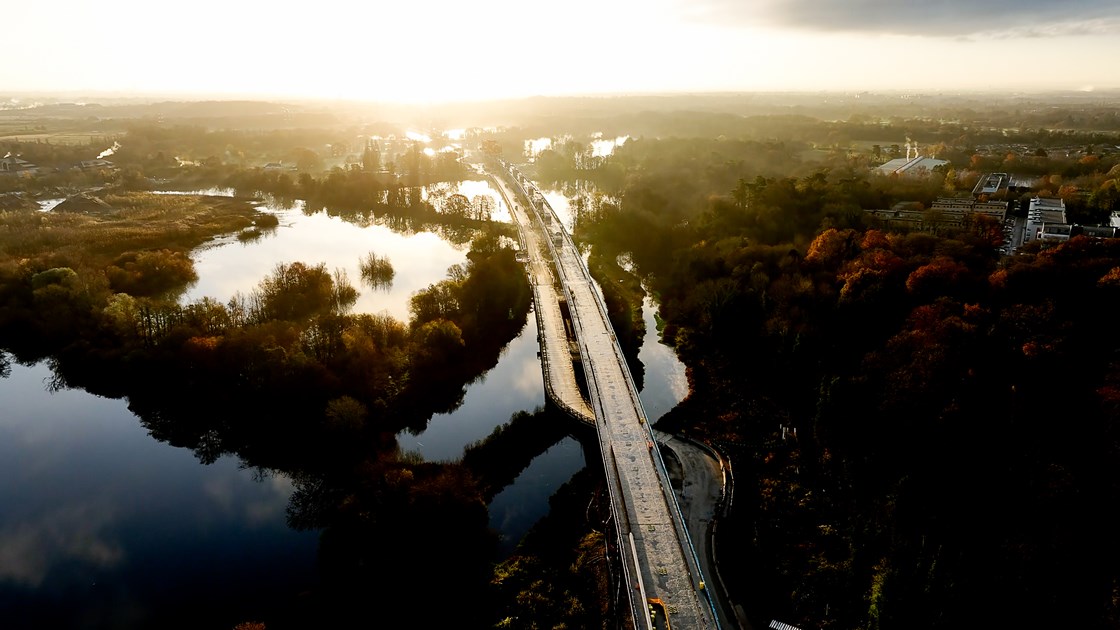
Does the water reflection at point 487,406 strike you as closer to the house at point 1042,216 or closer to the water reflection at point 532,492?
the water reflection at point 532,492

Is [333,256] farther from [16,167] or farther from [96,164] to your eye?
[96,164]

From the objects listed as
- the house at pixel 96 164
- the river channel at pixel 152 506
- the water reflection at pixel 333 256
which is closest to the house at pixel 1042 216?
the river channel at pixel 152 506

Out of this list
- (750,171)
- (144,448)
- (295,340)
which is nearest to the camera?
Result: (144,448)

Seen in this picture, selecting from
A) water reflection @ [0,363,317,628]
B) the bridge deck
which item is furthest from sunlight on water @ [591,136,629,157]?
water reflection @ [0,363,317,628]

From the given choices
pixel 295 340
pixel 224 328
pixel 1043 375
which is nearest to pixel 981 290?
pixel 1043 375

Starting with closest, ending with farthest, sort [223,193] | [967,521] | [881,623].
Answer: [881,623] < [967,521] < [223,193]

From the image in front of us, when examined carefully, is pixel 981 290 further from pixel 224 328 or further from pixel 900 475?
pixel 224 328

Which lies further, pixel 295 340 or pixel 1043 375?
pixel 295 340
